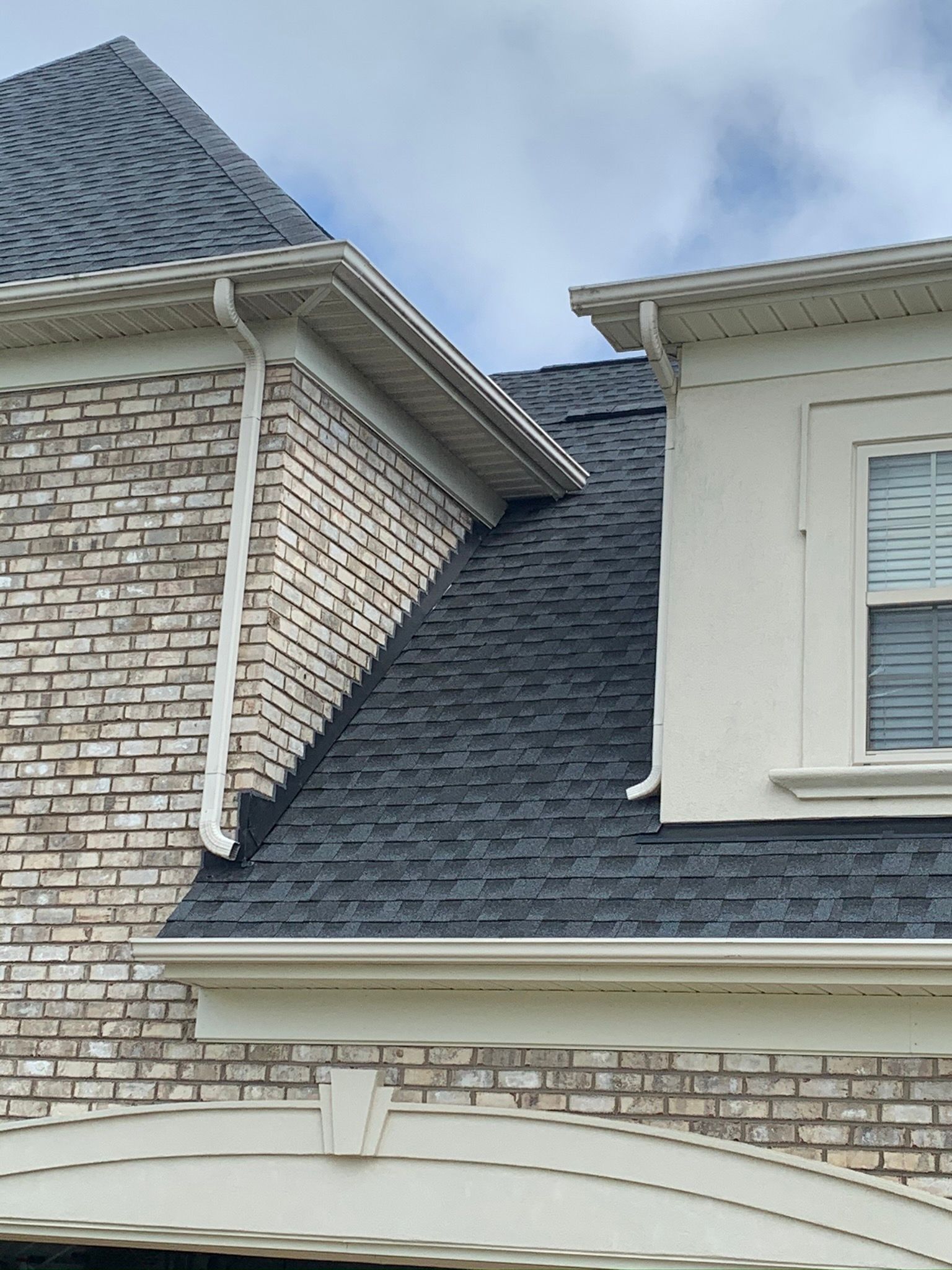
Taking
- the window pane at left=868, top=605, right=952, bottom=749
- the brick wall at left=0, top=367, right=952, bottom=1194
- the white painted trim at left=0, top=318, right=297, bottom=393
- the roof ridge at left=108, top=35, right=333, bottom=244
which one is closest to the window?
the window pane at left=868, top=605, right=952, bottom=749

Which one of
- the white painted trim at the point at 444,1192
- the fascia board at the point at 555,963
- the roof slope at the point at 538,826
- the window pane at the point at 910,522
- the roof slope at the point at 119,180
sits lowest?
the white painted trim at the point at 444,1192

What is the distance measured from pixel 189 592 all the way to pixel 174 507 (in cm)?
49

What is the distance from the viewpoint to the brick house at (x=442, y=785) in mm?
6109

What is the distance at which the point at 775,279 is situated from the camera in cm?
714

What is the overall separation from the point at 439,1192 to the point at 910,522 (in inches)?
133

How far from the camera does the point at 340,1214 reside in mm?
6555

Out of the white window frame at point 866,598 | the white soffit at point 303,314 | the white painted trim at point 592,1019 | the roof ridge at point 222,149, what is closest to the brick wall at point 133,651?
the white soffit at point 303,314

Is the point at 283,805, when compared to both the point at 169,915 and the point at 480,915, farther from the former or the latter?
the point at 480,915

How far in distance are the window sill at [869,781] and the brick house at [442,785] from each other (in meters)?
0.02

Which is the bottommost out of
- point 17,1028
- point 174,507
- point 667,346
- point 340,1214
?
point 340,1214

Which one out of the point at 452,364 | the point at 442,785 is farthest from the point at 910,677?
the point at 452,364

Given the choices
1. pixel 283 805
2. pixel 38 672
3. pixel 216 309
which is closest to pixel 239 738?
pixel 283 805

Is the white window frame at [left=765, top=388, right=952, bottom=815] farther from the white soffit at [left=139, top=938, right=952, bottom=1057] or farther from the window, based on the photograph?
the white soffit at [left=139, top=938, right=952, bottom=1057]

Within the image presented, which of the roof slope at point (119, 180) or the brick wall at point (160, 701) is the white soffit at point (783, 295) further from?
the roof slope at point (119, 180)
